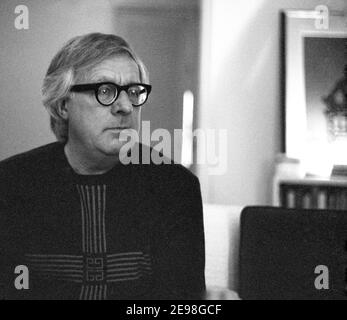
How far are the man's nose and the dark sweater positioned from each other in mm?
124

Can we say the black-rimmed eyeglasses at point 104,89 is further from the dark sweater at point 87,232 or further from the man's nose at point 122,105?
the dark sweater at point 87,232

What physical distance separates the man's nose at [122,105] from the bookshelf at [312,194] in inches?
14.8

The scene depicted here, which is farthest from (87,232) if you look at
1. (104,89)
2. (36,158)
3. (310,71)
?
(310,71)

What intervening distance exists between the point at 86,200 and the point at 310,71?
23.8 inches

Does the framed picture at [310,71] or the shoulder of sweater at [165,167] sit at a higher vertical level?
the framed picture at [310,71]

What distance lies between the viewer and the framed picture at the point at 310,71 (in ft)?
2.99

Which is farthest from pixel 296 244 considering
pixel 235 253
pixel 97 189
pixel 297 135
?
pixel 97 189

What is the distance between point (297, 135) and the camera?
0.91m

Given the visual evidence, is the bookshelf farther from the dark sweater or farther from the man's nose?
the man's nose

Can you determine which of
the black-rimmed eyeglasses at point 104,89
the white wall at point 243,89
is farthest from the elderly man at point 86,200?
the white wall at point 243,89

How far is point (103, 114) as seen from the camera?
83cm

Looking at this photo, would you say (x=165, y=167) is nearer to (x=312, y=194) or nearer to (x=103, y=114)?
(x=103, y=114)

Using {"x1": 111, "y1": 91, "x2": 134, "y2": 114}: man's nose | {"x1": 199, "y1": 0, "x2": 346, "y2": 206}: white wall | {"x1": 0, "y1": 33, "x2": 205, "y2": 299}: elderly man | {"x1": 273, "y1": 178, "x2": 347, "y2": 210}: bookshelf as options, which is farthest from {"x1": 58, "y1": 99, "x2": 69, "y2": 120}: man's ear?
{"x1": 273, "y1": 178, "x2": 347, "y2": 210}: bookshelf
